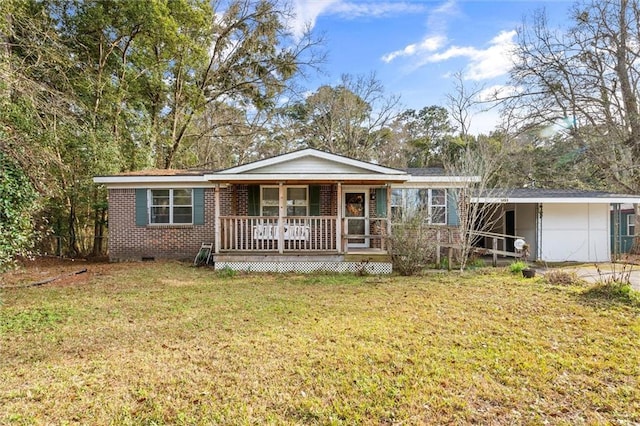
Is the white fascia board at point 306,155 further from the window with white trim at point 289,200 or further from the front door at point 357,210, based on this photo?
the front door at point 357,210

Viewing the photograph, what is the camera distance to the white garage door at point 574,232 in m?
12.1

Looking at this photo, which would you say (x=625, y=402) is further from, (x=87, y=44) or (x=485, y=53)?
(x=87, y=44)

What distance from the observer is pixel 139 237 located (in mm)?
11578

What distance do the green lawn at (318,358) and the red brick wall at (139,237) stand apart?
4.83 meters

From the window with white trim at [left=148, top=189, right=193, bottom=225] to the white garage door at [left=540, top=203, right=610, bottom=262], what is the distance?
44.0 ft

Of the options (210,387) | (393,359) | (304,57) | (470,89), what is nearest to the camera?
(210,387)

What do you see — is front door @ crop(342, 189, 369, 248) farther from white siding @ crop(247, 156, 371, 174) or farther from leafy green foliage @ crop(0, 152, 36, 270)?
leafy green foliage @ crop(0, 152, 36, 270)

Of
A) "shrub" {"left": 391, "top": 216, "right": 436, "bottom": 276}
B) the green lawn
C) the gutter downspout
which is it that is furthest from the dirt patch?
the gutter downspout

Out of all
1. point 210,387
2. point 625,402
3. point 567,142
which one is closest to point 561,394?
point 625,402

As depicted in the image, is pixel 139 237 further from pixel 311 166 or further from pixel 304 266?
pixel 311 166

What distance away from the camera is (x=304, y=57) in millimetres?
19375

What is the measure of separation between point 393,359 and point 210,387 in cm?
203

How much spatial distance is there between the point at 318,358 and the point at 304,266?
5.76 m

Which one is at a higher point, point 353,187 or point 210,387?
point 353,187
